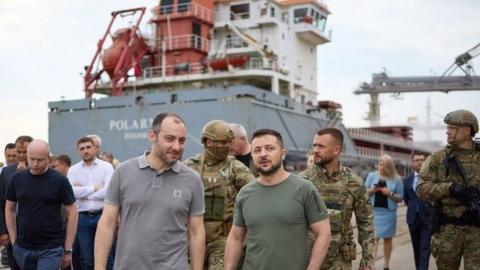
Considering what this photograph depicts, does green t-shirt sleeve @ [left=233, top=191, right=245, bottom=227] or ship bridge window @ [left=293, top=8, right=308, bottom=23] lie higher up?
ship bridge window @ [left=293, top=8, right=308, bottom=23]

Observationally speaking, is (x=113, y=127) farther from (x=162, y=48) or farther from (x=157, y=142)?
(x=157, y=142)

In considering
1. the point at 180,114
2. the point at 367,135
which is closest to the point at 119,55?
the point at 180,114

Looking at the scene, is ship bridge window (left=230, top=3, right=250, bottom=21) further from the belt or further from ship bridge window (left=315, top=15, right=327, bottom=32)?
the belt

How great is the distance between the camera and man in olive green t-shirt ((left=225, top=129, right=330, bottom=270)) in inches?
126

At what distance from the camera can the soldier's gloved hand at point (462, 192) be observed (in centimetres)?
459

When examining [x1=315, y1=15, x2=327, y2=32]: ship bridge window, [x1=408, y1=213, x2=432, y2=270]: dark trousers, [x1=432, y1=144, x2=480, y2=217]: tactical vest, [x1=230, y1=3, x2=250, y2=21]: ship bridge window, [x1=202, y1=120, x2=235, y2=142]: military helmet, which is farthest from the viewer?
[x1=315, y1=15, x2=327, y2=32]: ship bridge window

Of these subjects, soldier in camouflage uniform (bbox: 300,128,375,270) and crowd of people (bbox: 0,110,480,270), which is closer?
crowd of people (bbox: 0,110,480,270)

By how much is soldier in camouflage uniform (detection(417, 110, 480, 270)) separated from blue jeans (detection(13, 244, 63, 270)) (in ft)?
9.42

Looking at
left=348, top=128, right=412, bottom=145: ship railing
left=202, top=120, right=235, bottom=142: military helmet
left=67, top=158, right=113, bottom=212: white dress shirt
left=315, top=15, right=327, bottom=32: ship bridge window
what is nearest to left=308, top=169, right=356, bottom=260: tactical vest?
left=202, top=120, right=235, bottom=142: military helmet

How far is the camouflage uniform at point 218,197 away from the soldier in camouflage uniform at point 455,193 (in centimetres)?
147

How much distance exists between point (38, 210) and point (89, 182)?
5.00ft

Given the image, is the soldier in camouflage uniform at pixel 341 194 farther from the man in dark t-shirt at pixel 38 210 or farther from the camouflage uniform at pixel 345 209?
the man in dark t-shirt at pixel 38 210

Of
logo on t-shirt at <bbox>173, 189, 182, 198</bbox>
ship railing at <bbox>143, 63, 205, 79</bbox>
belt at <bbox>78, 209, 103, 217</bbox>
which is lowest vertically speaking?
belt at <bbox>78, 209, 103, 217</bbox>

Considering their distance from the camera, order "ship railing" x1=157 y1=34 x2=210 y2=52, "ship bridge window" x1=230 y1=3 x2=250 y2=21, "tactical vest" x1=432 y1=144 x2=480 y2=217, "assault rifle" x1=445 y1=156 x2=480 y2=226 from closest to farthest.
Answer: "assault rifle" x1=445 y1=156 x2=480 y2=226, "tactical vest" x1=432 y1=144 x2=480 y2=217, "ship railing" x1=157 y1=34 x2=210 y2=52, "ship bridge window" x1=230 y1=3 x2=250 y2=21
